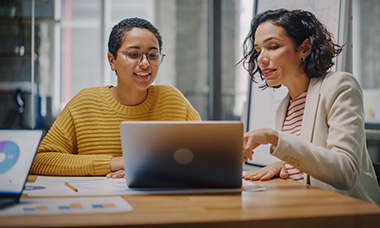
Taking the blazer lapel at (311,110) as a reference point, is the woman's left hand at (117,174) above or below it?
below

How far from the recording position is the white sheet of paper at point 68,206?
0.79 metres

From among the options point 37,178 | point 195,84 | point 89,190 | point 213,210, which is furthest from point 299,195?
point 195,84

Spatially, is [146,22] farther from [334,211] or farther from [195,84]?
[195,84]

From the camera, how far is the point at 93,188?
108 cm

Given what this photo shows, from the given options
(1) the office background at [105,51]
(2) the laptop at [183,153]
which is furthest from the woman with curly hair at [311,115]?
(1) the office background at [105,51]

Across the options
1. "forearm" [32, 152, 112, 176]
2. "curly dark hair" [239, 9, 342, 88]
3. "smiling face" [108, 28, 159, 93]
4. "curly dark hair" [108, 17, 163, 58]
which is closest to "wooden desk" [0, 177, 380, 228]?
"forearm" [32, 152, 112, 176]

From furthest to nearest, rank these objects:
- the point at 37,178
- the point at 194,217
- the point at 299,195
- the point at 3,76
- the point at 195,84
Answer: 1. the point at 195,84
2. the point at 3,76
3. the point at 37,178
4. the point at 299,195
5. the point at 194,217

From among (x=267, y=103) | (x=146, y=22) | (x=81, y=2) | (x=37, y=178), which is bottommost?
(x=37, y=178)

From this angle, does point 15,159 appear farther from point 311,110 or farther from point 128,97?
point 311,110

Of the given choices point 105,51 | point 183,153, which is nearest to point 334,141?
point 183,153

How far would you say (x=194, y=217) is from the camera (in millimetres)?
751

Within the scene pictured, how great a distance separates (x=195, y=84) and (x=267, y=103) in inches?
125

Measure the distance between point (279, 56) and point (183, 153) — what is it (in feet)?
2.17

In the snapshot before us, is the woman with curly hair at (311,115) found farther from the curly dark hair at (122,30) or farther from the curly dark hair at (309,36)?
the curly dark hair at (122,30)
